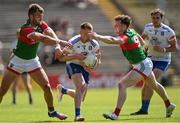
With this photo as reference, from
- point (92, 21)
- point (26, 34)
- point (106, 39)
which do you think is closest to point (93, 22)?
point (92, 21)

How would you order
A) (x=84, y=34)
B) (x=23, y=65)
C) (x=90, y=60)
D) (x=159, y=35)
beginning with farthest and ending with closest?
(x=159, y=35), (x=90, y=60), (x=23, y=65), (x=84, y=34)

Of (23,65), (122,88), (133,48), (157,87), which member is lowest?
(157,87)

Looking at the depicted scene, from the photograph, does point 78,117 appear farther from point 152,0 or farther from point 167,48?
A: point 152,0

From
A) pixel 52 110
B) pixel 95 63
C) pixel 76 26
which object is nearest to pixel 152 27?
pixel 95 63

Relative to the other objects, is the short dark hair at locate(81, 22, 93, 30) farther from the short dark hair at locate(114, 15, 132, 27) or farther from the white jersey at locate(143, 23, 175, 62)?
the white jersey at locate(143, 23, 175, 62)

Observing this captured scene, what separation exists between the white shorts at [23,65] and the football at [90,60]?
1.09 metres

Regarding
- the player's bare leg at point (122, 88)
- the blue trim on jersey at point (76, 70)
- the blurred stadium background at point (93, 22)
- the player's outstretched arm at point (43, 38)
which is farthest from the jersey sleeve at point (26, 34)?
the blurred stadium background at point (93, 22)

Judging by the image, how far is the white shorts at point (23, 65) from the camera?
688 inches

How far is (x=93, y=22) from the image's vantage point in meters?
45.6

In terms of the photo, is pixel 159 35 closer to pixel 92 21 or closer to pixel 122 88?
pixel 122 88

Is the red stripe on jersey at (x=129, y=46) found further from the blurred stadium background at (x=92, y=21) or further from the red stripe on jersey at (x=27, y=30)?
the blurred stadium background at (x=92, y=21)

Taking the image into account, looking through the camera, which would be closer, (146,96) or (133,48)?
(133,48)

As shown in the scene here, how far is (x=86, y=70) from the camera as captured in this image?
58.3 feet

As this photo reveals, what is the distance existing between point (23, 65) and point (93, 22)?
2826 cm
